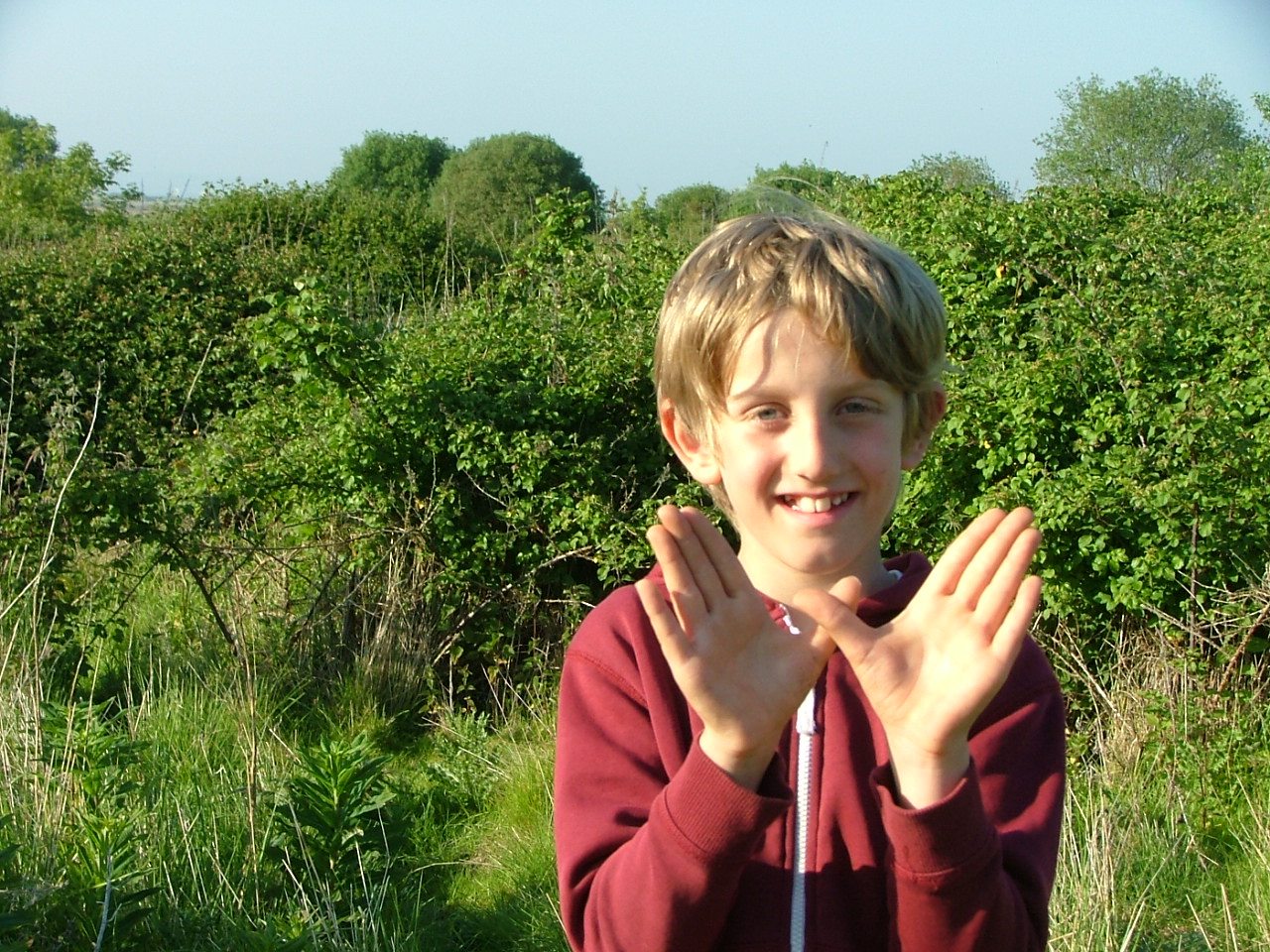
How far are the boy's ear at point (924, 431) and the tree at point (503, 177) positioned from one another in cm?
1532

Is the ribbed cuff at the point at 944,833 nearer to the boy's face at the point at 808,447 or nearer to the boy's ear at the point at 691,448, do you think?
the boy's face at the point at 808,447

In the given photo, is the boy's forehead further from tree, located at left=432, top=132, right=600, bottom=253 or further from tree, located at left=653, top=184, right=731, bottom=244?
tree, located at left=432, top=132, right=600, bottom=253

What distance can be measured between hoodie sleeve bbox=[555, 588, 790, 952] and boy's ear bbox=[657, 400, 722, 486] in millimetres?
209

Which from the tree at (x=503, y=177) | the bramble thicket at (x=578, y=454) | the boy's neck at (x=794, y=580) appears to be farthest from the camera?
the tree at (x=503, y=177)

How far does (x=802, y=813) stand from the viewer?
4.97 ft

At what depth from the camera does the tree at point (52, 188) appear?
55.4 ft

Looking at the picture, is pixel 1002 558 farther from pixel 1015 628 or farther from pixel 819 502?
pixel 819 502

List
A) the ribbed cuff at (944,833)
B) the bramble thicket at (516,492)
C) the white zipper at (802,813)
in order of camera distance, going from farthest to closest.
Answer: the bramble thicket at (516,492), the white zipper at (802,813), the ribbed cuff at (944,833)

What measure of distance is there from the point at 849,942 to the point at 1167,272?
183 inches

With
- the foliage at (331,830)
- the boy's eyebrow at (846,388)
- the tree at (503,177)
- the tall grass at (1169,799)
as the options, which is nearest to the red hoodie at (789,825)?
the boy's eyebrow at (846,388)

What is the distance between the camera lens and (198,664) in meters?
5.26

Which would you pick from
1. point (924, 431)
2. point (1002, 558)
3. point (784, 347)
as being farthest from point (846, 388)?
point (1002, 558)

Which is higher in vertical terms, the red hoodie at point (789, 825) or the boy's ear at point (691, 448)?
the boy's ear at point (691, 448)

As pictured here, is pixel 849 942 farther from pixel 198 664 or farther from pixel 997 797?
pixel 198 664
